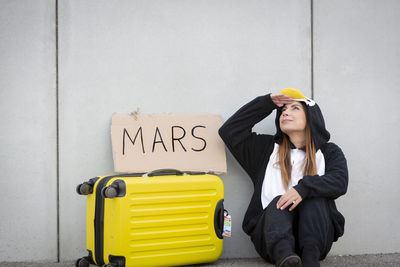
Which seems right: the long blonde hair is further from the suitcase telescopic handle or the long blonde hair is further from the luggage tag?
the suitcase telescopic handle

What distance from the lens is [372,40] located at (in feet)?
8.20

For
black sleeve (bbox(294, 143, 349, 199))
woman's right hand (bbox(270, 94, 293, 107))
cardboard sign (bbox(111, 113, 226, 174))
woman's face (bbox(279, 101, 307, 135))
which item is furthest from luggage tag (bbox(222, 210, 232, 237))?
woman's right hand (bbox(270, 94, 293, 107))

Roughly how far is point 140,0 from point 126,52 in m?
0.32

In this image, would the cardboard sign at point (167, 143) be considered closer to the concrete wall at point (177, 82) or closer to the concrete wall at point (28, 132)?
→ the concrete wall at point (177, 82)

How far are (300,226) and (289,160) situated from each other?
401 millimetres

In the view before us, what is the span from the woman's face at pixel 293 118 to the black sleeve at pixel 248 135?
81mm

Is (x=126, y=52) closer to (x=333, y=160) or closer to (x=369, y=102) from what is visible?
(x=333, y=160)

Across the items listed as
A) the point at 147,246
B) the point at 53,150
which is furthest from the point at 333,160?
the point at 53,150

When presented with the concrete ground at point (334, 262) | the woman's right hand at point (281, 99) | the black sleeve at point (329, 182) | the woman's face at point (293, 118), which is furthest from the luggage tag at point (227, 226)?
the woman's right hand at point (281, 99)

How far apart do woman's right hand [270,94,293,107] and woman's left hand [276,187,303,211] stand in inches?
19.9

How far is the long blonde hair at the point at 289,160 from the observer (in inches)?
83.6

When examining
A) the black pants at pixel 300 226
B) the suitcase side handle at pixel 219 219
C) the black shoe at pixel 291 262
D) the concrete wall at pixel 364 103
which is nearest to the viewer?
the black shoe at pixel 291 262

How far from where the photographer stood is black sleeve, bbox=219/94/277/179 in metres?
2.23

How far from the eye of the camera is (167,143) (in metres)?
2.35
